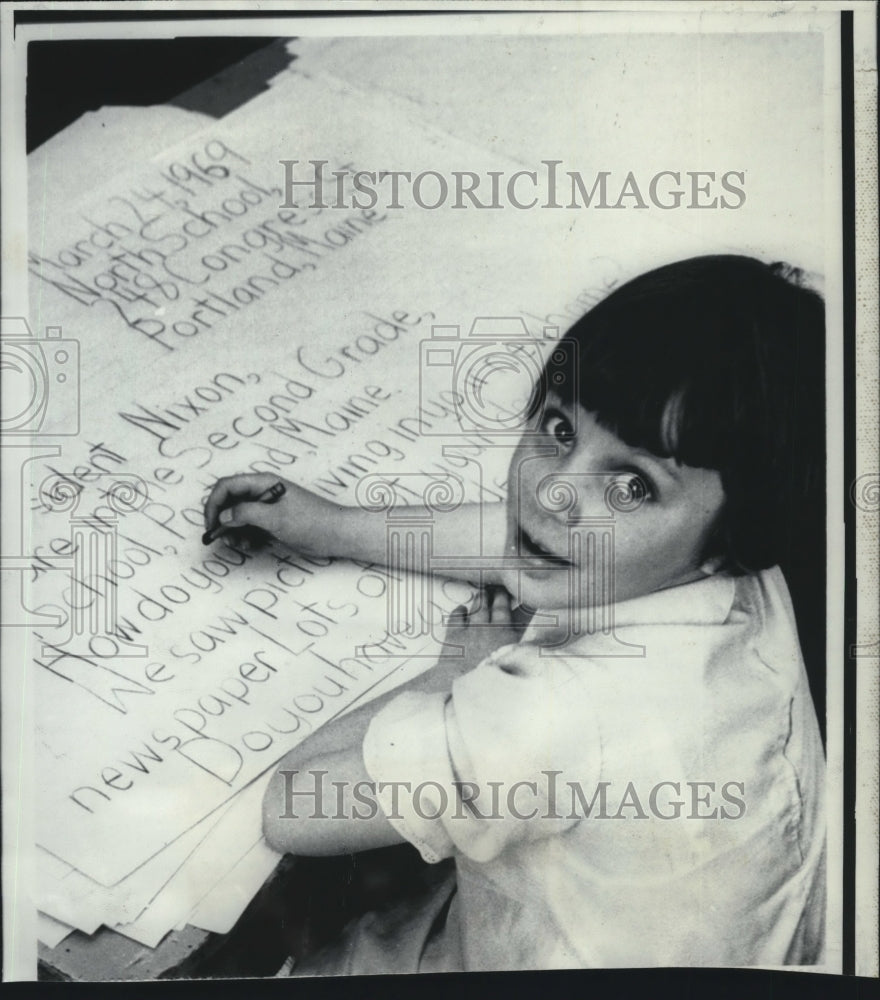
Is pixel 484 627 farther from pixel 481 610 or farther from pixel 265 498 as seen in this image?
pixel 265 498

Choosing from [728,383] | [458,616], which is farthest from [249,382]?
[728,383]

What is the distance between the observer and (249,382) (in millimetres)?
841

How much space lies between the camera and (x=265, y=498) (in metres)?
0.84

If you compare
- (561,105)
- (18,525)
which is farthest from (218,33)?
(18,525)

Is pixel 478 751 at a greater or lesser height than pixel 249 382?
lesser

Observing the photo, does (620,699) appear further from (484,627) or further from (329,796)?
(329,796)

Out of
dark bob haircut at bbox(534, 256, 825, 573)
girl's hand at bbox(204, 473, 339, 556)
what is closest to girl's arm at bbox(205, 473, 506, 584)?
girl's hand at bbox(204, 473, 339, 556)

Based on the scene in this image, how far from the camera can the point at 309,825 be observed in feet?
2.72

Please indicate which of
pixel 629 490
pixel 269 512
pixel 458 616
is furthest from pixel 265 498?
pixel 629 490

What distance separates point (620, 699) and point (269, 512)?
1.06 ft

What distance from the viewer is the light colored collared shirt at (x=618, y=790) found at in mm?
830

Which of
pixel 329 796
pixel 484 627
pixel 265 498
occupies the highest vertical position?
pixel 265 498

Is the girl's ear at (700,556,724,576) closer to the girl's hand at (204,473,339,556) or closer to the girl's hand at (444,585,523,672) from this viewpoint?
the girl's hand at (444,585,523,672)

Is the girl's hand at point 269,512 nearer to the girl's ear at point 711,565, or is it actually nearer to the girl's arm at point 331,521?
the girl's arm at point 331,521
